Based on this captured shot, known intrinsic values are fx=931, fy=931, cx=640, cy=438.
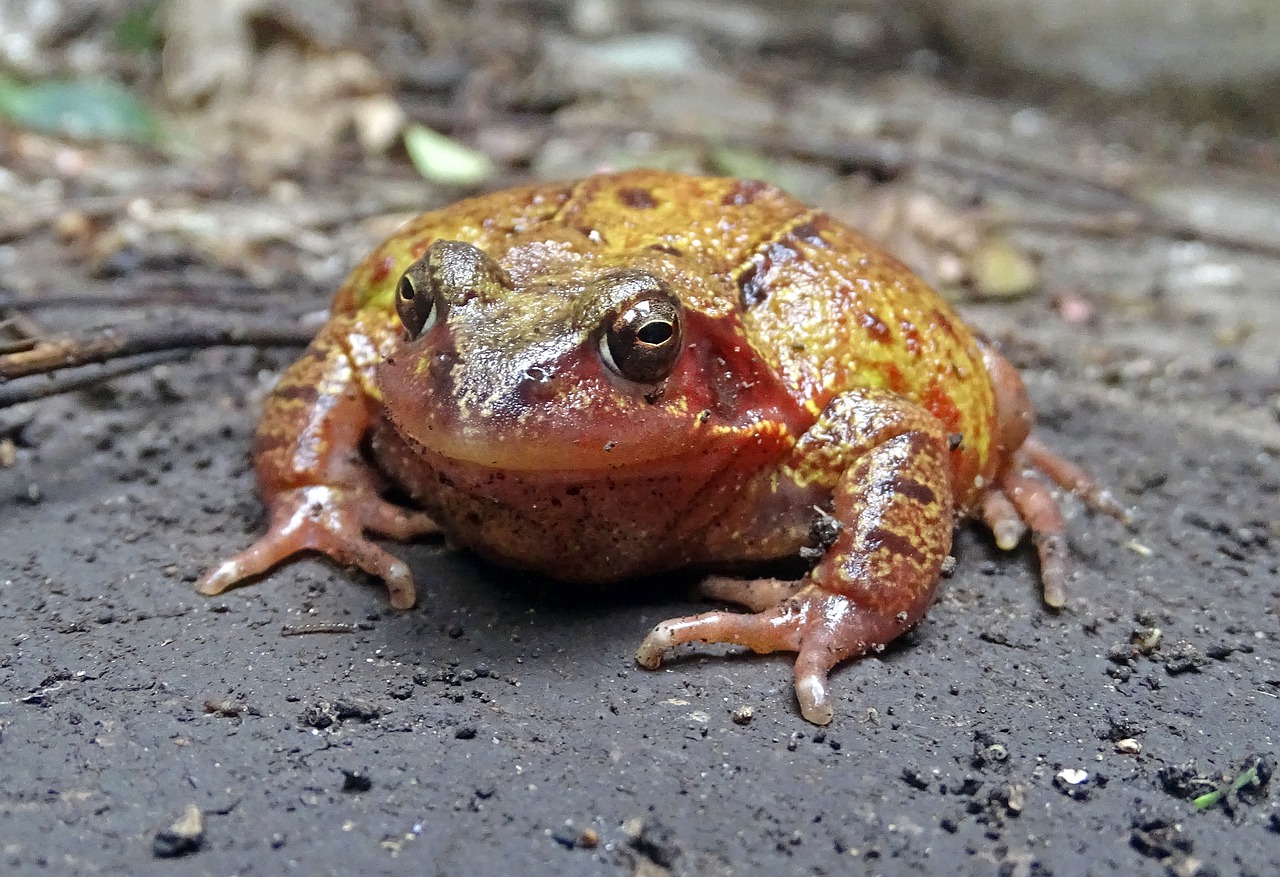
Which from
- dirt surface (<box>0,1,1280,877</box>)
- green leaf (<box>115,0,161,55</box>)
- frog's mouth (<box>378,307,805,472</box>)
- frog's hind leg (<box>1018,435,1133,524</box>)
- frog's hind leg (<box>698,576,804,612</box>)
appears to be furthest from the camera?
green leaf (<box>115,0,161,55</box>)

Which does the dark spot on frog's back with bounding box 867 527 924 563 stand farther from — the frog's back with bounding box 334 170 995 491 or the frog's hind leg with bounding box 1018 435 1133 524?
the frog's hind leg with bounding box 1018 435 1133 524

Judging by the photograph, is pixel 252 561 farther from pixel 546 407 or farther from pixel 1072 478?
pixel 1072 478

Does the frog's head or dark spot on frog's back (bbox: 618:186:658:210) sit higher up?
dark spot on frog's back (bbox: 618:186:658:210)

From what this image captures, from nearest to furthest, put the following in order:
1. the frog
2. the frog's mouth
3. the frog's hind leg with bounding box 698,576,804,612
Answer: the frog's mouth < the frog < the frog's hind leg with bounding box 698,576,804,612

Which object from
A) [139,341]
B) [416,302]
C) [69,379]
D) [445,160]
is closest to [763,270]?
[416,302]

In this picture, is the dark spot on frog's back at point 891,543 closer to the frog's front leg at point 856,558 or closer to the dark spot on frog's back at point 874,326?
the frog's front leg at point 856,558

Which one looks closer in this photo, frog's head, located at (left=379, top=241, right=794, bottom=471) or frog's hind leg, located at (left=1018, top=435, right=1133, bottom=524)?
frog's head, located at (left=379, top=241, right=794, bottom=471)

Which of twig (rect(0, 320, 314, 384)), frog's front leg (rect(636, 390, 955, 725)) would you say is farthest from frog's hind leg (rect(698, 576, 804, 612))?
twig (rect(0, 320, 314, 384))

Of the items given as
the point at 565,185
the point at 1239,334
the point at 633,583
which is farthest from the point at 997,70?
the point at 633,583
